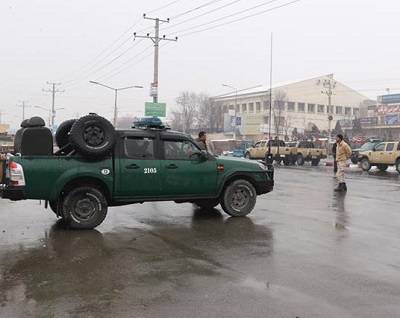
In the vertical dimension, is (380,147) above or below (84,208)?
above

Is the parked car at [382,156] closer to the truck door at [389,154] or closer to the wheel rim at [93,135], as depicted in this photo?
the truck door at [389,154]

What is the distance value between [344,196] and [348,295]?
978cm

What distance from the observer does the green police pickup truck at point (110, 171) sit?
29.2 ft

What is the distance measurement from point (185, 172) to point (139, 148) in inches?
38.3

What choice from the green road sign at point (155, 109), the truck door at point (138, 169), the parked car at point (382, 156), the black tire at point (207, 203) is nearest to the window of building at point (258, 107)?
the green road sign at point (155, 109)

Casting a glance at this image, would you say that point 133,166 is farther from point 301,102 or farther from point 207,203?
point 301,102

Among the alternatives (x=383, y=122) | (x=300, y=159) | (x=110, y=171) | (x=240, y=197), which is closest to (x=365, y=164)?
(x=300, y=159)

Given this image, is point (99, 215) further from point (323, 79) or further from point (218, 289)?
point (323, 79)

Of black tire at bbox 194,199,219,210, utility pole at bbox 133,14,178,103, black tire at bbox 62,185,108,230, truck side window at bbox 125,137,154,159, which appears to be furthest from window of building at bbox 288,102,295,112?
black tire at bbox 62,185,108,230

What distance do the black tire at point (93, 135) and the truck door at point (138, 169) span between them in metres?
0.43

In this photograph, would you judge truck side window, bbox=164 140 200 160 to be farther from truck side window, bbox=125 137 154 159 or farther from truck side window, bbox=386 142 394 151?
truck side window, bbox=386 142 394 151

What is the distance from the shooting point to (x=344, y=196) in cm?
1505

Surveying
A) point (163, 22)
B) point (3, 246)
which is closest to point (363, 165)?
point (163, 22)

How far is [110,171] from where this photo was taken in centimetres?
938
